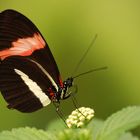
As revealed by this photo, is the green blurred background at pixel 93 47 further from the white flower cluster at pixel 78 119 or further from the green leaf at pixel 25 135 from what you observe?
the green leaf at pixel 25 135

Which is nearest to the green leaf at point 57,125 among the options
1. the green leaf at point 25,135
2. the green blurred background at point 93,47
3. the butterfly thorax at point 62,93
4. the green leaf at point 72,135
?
the butterfly thorax at point 62,93

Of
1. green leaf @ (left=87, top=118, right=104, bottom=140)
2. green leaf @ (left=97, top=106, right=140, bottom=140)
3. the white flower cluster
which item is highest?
the white flower cluster

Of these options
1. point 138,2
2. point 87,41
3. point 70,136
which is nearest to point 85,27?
point 87,41

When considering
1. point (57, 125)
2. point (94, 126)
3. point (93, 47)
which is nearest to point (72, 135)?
point (94, 126)

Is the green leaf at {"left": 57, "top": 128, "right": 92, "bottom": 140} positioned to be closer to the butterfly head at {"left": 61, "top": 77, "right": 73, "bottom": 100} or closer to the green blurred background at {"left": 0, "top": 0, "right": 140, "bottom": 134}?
the butterfly head at {"left": 61, "top": 77, "right": 73, "bottom": 100}

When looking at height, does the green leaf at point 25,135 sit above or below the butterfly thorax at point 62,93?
above

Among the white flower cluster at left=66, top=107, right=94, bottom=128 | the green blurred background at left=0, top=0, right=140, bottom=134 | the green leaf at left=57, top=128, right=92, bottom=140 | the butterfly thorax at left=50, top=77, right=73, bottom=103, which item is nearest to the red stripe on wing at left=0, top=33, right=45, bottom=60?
the butterfly thorax at left=50, top=77, right=73, bottom=103

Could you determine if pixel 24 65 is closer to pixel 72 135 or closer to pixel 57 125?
pixel 57 125
